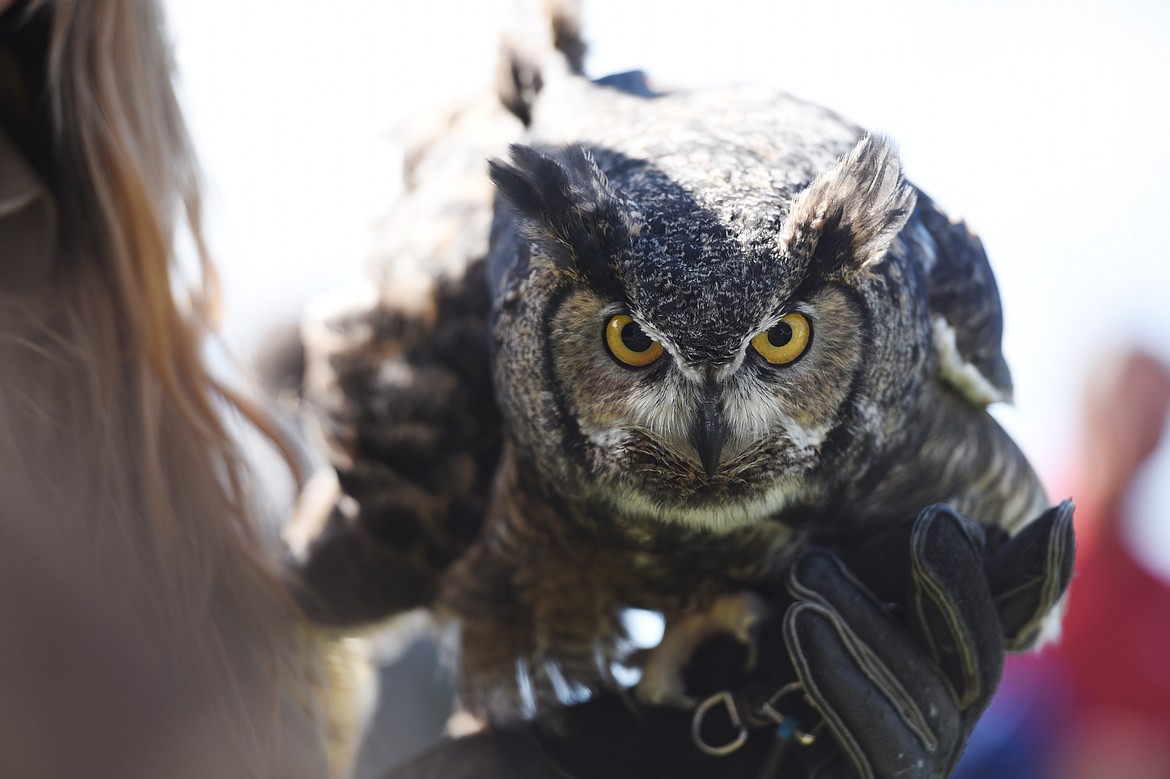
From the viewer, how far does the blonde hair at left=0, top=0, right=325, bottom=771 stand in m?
0.92

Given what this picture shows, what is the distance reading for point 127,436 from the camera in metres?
1.07

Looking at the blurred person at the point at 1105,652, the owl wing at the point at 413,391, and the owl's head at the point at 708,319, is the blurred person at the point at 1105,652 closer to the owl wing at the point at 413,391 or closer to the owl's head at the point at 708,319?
the owl's head at the point at 708,319

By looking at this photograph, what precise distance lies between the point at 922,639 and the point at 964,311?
0.43 metres

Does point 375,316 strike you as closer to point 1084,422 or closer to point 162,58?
point 162,58

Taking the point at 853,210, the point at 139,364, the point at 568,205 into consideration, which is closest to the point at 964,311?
the point at 853,210

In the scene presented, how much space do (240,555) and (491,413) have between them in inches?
18.3

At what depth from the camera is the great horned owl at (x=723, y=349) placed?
95cm

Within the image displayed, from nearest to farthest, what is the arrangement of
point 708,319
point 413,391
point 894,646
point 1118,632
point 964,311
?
point 708,319
point 894,646
point 964,311
point 413,391
point 1118,632

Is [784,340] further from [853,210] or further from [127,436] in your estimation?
[127,436]

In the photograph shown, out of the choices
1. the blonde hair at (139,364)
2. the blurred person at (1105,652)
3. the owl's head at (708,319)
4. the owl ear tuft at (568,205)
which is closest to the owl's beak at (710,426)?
the owl's head at (708,319)

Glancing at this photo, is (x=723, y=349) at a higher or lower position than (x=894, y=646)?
higher

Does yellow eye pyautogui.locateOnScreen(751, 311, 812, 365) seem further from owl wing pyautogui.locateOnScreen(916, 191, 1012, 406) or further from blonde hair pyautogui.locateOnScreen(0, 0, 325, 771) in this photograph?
blonde hair pyautogui.locateOnScreen(0, 0, 325, 771)

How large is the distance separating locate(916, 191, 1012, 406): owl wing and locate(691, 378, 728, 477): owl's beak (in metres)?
0.37

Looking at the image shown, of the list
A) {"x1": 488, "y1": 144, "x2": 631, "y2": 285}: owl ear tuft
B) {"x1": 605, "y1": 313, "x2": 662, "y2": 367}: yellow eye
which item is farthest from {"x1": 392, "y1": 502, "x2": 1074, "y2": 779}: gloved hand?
{"x1": 488, "y1": 144, "x2": 631, "y2": 285}: owl ear tuft
